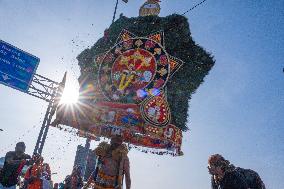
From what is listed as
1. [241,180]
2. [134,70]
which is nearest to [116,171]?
[241,180]

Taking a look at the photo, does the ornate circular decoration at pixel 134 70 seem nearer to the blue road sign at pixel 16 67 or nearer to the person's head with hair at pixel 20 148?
the blue road sign at pixel 16 67

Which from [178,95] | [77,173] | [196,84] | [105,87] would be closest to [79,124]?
→ [77,173]

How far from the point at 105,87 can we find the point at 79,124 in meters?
3.38

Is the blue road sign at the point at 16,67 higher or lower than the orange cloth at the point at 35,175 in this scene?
higher

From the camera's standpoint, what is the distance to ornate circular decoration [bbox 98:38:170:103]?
1460cm

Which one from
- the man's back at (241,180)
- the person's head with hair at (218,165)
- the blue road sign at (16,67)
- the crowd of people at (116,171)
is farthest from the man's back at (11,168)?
the blue road sign at (16,67)

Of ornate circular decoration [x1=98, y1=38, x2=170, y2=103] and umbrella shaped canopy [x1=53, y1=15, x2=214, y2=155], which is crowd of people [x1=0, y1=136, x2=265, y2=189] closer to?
umbrella shaped canopy [x1=53, y1=15, x2=214, y2=155]

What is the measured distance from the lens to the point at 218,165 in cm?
466

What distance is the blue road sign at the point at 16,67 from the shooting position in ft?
41.7

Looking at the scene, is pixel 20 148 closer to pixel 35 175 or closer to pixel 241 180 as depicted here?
pixel 35 175

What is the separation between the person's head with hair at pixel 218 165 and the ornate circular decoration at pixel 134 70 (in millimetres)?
9840

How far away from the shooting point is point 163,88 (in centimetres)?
1494

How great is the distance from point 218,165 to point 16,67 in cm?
1107

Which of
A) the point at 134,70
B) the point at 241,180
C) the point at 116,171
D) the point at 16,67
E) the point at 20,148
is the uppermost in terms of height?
the point at 134,70
